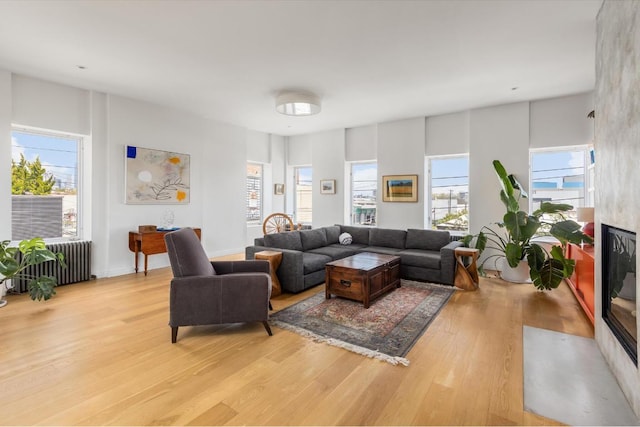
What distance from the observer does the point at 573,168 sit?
197 inches

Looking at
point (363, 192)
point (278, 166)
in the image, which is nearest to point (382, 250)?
point (363, 192)

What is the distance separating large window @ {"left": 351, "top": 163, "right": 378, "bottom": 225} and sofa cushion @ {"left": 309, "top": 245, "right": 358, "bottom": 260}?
70.6 inches

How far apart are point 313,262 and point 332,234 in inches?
62.1

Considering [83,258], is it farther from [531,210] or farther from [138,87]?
[531,210]

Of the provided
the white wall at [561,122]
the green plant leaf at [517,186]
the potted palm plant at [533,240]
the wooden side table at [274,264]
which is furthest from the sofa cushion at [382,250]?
the white wall at [561,122]

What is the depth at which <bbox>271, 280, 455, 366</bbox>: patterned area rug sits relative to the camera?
8.57ft

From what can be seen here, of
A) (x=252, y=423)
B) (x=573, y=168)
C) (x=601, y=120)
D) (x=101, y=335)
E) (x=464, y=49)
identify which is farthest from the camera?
(x=573, y=168)

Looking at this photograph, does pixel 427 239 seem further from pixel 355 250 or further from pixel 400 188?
pixel 400 188

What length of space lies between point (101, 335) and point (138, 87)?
340 cm

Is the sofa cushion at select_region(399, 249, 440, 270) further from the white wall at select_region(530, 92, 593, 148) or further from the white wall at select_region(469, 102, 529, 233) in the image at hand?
the white wall at select_region(530, 92, 593, 148)

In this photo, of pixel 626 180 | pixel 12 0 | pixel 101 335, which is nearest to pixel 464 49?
pixel 626 180

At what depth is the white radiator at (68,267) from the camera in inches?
163

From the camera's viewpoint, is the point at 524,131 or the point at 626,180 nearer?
the point at 626,180

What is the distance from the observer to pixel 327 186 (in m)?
7.36
